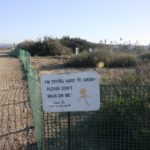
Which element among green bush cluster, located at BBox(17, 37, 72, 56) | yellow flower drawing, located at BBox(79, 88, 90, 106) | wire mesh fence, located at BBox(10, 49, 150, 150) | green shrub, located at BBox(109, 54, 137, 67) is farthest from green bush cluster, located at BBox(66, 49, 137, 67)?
yellow flower drawing, located at BBox(79, 88, 90, 106)

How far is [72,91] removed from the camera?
6.93 metres

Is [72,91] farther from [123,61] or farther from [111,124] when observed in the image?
[123,61]

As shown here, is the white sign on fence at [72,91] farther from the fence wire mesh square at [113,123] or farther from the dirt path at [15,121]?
the dirt path at [15,121]

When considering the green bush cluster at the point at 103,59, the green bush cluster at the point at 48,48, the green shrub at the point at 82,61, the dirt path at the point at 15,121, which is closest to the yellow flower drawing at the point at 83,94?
the dirt path at the point at 15,121

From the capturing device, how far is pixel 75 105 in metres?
6.95

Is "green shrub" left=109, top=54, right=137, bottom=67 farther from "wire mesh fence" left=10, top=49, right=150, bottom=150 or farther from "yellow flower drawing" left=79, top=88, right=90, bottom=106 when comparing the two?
"yellow flower drawing" left=79, top=88, right=90, bottom=106

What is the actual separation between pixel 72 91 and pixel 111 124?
1.02 m

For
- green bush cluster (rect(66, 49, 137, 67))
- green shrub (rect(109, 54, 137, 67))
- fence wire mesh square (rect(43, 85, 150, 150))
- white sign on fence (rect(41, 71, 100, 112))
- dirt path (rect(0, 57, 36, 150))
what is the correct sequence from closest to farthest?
white sign on fence (rect(41, 71, 100, 112))
fence wire mesh square (rect(43, 85, 150, 150))
dirt path (rect(0, 57, 36, 150))
green shrub (rect(109, 54, 137, 67))
green bush cluster (rect(66, 49, 137, 67))

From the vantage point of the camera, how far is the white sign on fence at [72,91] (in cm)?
691

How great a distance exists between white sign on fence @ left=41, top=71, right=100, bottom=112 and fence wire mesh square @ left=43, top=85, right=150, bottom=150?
0.53m

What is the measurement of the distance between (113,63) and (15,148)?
18.0m

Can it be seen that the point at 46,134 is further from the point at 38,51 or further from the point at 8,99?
the point at 38,51

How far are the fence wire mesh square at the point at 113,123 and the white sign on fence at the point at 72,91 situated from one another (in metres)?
0.53

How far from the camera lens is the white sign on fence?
272 inches
